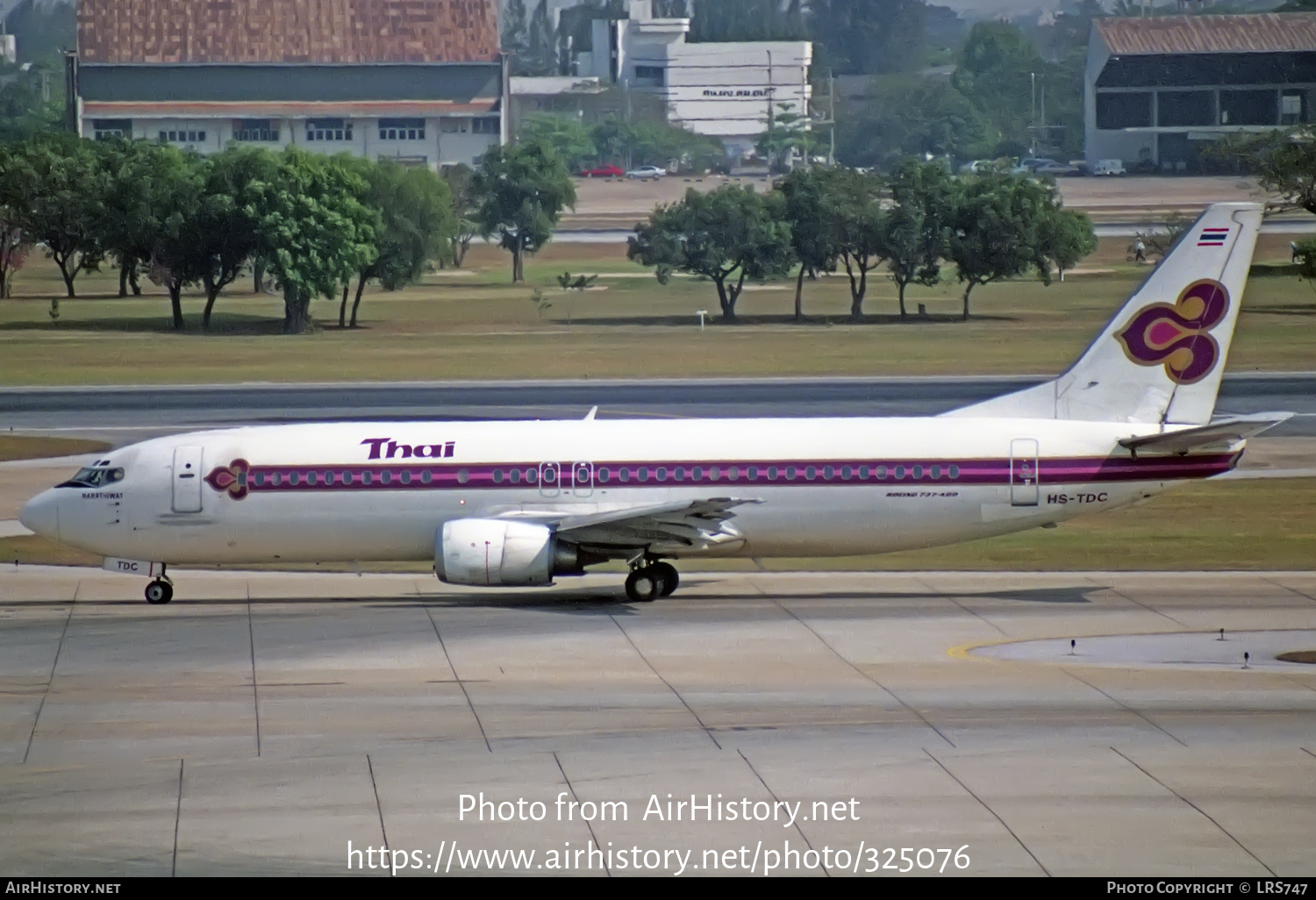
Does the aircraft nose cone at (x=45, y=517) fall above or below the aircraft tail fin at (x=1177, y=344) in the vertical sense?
below

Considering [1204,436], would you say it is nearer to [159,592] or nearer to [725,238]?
[159,592]

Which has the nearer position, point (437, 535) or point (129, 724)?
point (129, 724)

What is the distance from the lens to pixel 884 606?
35406mm

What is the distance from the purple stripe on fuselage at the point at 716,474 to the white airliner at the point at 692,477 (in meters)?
0.04

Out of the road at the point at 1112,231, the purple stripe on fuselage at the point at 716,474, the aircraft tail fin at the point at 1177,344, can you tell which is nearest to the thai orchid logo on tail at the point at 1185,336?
the aircraft tail fin at the point at 1177,344

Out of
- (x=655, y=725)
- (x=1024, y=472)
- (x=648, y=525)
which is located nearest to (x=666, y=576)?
(x=648, y=525)

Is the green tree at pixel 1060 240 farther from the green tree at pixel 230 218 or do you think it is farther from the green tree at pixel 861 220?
the green tree at pixel 230 218

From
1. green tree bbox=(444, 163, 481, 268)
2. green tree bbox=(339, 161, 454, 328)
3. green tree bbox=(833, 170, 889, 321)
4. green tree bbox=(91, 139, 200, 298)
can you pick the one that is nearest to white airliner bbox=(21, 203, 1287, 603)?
green tree bbox=(91, 139, 200, 298)

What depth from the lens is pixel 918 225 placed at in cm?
11500

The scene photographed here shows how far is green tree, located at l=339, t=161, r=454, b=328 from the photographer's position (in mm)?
A: 120062

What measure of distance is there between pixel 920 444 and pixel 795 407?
1222 inches

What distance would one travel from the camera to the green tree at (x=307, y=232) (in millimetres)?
107875
